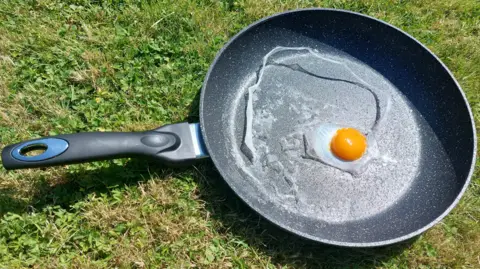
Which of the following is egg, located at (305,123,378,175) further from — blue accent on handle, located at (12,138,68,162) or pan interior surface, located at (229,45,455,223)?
blue accent on handle, located at (12,138,68,162)

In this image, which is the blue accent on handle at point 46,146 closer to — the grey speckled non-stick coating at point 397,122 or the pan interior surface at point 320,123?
the grey speckled non-stick coating at point 397,122

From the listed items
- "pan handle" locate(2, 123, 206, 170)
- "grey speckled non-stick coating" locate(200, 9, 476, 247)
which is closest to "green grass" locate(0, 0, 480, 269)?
"grey speckled non-stick coating" locate(200, 9, 476, 247)

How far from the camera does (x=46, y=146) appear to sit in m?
1.28

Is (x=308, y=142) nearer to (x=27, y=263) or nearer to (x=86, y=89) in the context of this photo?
(x=86, y=89)

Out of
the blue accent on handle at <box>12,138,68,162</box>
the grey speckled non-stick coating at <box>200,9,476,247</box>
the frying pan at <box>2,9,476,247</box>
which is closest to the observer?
the blue accent on handle at <box>12,138,68,162</box>

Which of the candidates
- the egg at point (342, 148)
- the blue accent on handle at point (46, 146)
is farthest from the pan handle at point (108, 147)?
the egg at point (342, 148)

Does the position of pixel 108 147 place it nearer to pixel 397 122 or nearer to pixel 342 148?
pixel 342 148

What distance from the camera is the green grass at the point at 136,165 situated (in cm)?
150

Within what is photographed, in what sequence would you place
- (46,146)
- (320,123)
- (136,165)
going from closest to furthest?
(46,146)
(136,165)
(320,123)

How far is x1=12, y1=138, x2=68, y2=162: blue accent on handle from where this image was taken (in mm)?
1259

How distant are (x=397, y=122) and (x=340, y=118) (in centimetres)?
27

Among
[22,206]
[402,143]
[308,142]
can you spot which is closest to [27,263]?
[22,206]

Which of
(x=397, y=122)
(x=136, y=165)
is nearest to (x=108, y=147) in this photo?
(x=136, y=165)

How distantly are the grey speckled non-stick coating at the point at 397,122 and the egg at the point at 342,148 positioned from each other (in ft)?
0.32
